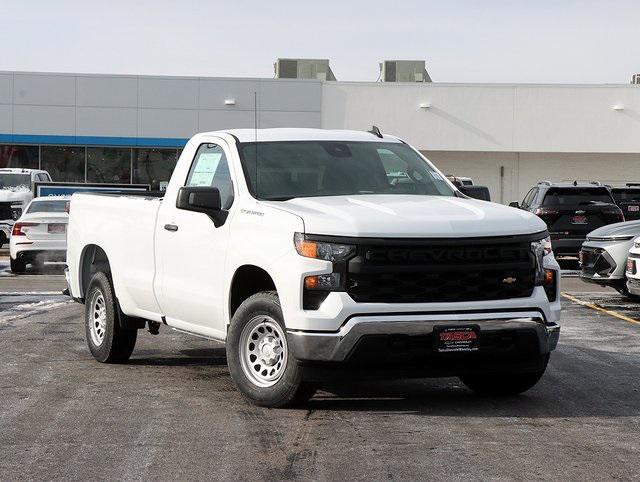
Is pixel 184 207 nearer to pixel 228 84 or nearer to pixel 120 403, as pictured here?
pixel 120 403

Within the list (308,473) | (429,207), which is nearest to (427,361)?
(429,207)

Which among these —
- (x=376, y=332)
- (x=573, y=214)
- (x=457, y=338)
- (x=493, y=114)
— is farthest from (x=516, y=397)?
(x=493, y=114)

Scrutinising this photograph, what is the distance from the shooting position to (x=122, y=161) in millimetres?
51281

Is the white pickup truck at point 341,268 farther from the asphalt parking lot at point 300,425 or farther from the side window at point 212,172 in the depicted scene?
the asphalt parking lot at point 300,425

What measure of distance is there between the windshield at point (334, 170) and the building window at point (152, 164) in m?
41.5

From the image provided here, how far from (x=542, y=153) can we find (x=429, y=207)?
148 ft

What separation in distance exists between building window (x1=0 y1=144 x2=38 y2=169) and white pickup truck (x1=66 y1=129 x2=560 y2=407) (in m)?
42.1

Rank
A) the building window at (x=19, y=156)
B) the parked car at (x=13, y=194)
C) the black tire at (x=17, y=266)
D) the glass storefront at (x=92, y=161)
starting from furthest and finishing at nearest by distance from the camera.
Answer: the glass storefront at (x=92, y=161), the building window at (x=19, y=156), the parked car at (x=13, y=194), the black tire at (x=17, y=266)

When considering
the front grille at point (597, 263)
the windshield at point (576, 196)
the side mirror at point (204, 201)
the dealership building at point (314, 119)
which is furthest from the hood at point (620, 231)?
the dealership building at point (314, 119)

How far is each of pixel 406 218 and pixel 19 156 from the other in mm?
44482

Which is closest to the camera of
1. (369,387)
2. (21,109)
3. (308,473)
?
(308,473)

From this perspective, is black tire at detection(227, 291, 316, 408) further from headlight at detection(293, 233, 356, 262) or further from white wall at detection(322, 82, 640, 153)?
white wall at detection(322, 82, 640, 153)

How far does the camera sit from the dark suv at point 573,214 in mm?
26078

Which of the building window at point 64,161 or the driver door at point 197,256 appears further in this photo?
the building window at point 64,161
